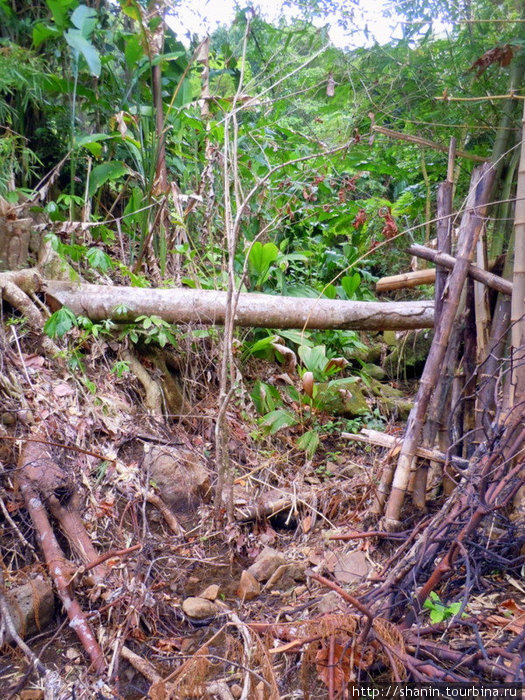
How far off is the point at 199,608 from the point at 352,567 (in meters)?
0.83

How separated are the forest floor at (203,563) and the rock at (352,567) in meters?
0.01

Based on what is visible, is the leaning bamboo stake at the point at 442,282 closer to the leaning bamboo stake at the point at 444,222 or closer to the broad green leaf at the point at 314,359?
the leaning bamboo stake at the point at 444,222

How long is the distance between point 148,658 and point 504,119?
321 cm

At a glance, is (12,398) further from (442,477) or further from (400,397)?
(400,397)

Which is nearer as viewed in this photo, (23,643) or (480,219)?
(23,643)

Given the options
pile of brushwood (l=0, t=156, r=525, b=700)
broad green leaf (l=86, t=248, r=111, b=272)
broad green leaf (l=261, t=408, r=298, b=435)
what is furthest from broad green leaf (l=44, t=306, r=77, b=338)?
broad green leaf (l=261, t=408, r=298, b=435)

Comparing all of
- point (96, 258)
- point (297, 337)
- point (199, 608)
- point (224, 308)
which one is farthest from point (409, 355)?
point (199, 608)

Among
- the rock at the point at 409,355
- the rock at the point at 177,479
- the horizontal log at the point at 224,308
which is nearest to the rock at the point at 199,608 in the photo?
the rock at the point at 177,479

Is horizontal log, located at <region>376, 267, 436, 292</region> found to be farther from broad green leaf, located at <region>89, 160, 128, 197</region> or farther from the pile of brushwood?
broad green leaf, located at <region>89, 160, 128, 197</region>

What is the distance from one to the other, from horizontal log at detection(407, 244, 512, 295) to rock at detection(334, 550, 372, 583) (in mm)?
1587

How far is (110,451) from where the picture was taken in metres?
3.25

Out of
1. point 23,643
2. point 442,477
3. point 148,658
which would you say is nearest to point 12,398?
point 23,643

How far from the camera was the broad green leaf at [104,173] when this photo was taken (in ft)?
15.6

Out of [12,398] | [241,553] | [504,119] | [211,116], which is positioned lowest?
[241,553]
